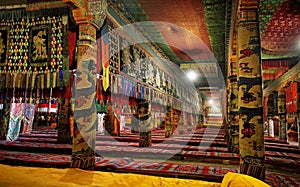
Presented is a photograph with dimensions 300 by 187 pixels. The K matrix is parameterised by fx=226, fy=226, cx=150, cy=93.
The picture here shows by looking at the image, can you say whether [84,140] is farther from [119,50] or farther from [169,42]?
[169,42]

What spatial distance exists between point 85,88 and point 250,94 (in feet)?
9.61

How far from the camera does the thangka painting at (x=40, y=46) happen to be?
459 cm

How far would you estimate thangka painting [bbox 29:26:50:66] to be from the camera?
4.59m

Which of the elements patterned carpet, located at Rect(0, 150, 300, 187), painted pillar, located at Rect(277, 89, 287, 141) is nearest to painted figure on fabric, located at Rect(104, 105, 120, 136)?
patterned carpet, located at Rect(0, 150, 300, 187)

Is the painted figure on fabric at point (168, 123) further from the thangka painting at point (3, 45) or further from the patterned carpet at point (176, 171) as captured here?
the thangka painting at point (3, 45)

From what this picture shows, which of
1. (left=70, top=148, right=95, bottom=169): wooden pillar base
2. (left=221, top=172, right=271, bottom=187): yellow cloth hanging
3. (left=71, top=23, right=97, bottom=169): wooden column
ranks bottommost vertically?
(left=70, top=148, right=95, bottom=169): wooden pillar base

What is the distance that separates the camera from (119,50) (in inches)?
221

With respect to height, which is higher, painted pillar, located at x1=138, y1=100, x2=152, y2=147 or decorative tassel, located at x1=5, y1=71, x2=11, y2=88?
decorative tassel, located at x1=5, y1=71, x2=11, y2=88

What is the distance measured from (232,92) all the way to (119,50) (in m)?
3.95

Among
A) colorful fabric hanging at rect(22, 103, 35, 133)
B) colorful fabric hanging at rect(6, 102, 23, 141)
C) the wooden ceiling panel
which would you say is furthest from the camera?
colorful fabric hanging at rect(22, 103, 35, 133)

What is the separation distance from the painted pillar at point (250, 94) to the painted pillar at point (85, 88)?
265 cm

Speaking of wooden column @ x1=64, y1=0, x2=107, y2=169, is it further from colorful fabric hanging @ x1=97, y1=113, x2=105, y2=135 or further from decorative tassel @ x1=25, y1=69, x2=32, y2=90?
colorful fabric hanging @ x1=97, y1=113, x2=105, y2=135

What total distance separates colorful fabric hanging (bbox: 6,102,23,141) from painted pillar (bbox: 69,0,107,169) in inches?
277

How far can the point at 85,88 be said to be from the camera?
4.30 metres
